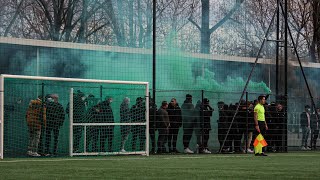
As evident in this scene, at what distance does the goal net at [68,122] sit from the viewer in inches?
863

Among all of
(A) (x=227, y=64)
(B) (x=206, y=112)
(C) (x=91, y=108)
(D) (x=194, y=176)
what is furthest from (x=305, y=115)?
(D) (x=194, y=176)

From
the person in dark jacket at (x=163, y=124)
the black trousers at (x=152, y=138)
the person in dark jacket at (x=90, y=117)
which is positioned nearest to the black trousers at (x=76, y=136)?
the person in dark jacket at (x=90, y=117)

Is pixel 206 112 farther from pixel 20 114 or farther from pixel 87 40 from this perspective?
pixel 20 114

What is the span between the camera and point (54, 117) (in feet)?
74.6

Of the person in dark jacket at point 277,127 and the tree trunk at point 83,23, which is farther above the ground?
the tree trunk at point 83,23

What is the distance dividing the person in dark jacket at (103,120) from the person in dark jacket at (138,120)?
63 cm

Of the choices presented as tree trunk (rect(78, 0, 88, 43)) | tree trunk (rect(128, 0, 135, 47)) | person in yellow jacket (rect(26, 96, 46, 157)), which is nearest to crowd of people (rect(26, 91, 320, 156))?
person in yellow jacket (rect(26, 96, 46, 157))

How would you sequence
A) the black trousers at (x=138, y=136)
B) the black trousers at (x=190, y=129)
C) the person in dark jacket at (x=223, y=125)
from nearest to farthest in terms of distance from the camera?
the black trousers at (x=138, y=136) < the black trousers at (x=190, y=129) < the person in dark jacket at (x=223, y=125)

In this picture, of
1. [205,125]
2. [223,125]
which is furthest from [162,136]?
[223,125]

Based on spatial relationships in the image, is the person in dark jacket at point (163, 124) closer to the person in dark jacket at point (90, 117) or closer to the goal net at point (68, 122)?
the goal net at point (68, 122)

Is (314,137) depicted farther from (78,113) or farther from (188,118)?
(78,113)

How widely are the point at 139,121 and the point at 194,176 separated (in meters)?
10.4

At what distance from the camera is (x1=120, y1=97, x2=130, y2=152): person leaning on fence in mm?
23219

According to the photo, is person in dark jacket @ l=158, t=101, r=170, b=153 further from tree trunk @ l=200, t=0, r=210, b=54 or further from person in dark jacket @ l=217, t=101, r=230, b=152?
tree trunk @ l=200, t=0, r=210, b=54
